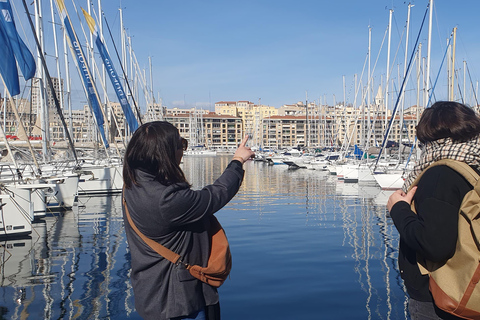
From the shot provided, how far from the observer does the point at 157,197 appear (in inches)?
94.0

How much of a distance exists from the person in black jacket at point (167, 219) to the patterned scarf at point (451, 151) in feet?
3.47

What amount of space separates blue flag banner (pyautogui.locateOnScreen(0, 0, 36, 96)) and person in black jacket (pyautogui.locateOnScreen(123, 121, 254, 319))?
1024cm

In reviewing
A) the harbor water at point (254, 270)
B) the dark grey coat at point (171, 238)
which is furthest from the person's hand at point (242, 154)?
the harbor water at point (254, 270)

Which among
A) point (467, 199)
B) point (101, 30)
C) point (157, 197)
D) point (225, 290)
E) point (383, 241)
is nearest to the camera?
point (467, 199)

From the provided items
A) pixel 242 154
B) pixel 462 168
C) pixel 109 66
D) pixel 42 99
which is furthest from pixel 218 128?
pixel 462 168

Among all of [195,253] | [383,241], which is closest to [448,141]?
[195,253]

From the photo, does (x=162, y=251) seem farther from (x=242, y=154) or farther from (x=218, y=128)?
(x=218, y=128)

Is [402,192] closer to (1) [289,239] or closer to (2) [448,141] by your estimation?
(2) [448,141]

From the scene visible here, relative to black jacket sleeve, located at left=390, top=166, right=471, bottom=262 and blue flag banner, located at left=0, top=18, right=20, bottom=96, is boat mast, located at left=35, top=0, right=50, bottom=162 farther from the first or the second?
black jacket sleeve, located at left=390, top=166, right=471, bottom=262

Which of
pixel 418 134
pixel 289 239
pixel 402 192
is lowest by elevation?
pixel 289 239

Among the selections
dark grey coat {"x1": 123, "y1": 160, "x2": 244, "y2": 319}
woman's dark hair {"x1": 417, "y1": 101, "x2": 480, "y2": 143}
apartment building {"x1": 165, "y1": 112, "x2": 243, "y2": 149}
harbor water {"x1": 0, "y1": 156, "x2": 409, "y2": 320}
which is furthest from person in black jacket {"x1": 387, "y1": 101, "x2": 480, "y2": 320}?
apartment building {"x1": 165, "y1": 112, "x2": 243, "y2": 149}

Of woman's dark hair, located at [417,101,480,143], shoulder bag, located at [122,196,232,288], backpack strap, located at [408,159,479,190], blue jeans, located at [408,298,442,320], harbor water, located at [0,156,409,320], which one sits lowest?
harbor water, located at [0,156,409,320]

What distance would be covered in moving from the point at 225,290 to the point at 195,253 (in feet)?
14.7

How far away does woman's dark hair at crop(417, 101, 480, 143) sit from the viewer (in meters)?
2.39
